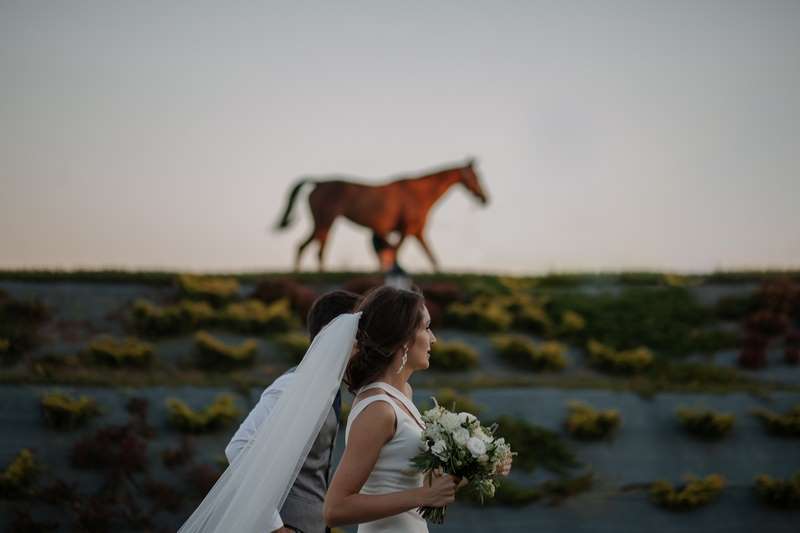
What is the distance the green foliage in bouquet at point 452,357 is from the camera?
39.5 feet

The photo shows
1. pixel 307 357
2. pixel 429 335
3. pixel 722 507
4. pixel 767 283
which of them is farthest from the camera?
pixel 767 283

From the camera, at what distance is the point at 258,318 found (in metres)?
12.9

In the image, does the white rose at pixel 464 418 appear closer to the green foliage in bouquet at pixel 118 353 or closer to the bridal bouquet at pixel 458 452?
the bridal bouquet at pixel 458 452

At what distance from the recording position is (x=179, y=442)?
9.42 metres

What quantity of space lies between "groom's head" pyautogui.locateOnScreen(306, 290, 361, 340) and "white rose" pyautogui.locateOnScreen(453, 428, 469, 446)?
0.99 m

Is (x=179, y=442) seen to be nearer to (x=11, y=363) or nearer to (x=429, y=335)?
(x=11, y=363)

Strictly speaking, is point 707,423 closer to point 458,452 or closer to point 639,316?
point 639,316

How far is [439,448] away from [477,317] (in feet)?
34.3

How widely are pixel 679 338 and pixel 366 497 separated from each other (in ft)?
37.0

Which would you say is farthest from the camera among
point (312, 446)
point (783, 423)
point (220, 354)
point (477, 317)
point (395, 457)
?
point (477, 317)

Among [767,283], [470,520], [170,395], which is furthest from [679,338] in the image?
[170,395]

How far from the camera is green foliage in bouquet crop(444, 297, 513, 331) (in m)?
13.3

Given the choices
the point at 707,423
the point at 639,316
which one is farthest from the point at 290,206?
the point at 707,423

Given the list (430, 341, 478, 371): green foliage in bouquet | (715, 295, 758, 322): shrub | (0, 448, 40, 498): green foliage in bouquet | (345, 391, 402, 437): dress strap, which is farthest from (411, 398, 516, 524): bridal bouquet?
(715, 295, 758, 322): shrub
